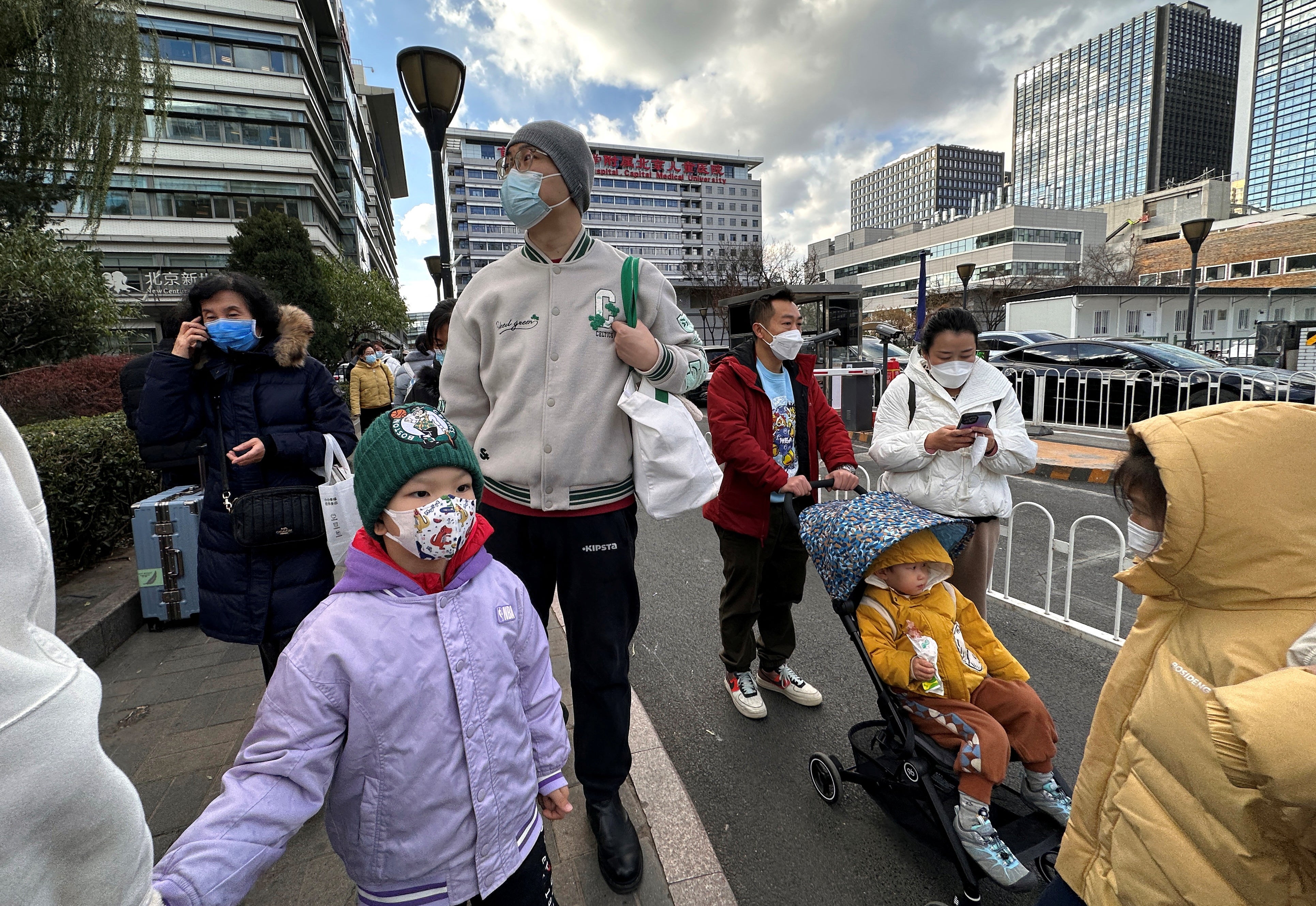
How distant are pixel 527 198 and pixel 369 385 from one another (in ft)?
29.7

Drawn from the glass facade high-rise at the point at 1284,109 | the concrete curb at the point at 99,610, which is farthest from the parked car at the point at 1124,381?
the glass facade high-rise at the point at 1284,109

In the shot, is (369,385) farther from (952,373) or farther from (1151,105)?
(1151,105)

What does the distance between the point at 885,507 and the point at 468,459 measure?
1564 mm

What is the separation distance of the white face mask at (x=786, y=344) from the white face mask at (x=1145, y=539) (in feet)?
6.00

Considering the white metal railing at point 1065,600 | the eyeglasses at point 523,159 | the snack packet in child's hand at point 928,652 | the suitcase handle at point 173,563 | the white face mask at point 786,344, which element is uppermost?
the eyeglasses at point 523,159

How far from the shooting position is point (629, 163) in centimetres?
11306

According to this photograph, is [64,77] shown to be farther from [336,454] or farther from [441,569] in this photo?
[441,569]

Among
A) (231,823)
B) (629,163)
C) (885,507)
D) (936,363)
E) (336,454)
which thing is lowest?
(231,823)

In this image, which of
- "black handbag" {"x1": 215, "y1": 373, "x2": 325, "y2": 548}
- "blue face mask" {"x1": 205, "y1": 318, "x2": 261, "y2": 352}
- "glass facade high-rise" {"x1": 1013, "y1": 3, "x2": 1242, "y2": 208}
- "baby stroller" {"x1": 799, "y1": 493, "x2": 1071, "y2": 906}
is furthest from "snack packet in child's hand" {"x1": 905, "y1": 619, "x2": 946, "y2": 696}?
"glass facade high-rise" {"x1": 1013, "y1": 3, "x2": 1242, "y2": 208}

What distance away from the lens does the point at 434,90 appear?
15.3ft

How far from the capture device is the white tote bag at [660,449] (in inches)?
83.6

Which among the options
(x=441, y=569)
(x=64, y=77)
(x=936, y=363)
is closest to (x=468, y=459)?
(x=441, y=569)

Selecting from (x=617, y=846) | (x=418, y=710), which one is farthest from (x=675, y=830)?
(x=418, y=710)

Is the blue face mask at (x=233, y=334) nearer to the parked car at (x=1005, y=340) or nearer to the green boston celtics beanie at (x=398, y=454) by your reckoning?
the green boston celtics beanie at (x=398, y=454)
